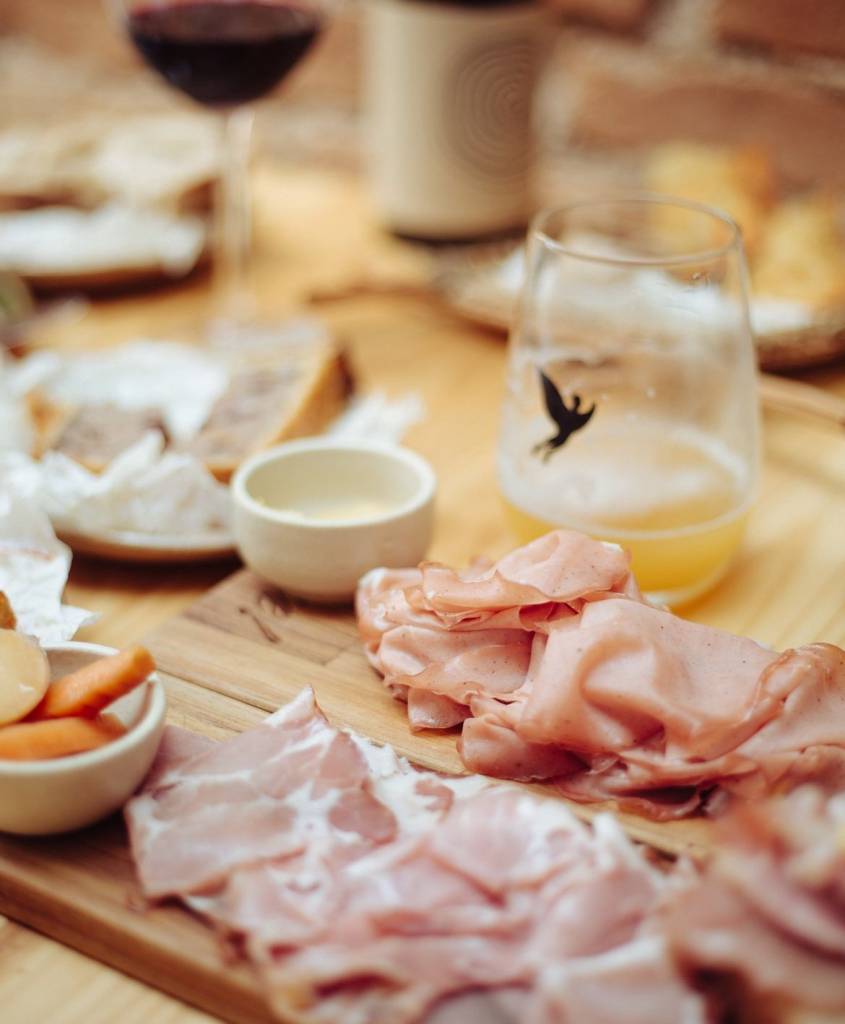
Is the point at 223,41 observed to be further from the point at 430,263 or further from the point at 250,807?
the point at 250,807

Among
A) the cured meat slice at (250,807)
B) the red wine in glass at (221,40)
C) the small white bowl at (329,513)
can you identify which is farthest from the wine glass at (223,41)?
the cured meat slice at (250,807)

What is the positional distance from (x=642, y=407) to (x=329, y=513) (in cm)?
30

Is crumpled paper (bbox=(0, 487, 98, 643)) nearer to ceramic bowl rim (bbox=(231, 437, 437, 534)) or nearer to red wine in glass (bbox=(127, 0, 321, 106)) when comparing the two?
ceramic bowl rim (bbox=(231, 437, 437, 534))

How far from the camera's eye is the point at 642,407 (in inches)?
45.6

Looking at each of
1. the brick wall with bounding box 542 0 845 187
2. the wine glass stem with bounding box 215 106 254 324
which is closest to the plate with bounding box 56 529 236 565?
the wine glass stem with bounding box 215 106 254 324

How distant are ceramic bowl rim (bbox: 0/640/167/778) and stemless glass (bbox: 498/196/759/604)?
1.28 feet

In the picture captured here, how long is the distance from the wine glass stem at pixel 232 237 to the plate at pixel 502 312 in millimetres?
262

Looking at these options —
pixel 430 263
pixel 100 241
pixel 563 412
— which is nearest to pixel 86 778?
pixel 563 412

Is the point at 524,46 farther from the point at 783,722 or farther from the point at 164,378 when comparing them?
the point at 783,722

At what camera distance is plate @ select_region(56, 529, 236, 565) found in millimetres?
1118

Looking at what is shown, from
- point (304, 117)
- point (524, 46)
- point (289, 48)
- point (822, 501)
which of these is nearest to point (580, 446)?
point (822, 501)

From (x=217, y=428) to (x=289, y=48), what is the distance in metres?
0.48

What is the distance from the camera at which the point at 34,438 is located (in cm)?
126

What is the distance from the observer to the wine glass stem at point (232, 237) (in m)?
1.59
